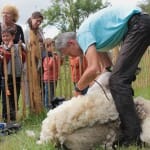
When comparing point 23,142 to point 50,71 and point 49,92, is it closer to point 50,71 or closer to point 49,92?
point 49,92

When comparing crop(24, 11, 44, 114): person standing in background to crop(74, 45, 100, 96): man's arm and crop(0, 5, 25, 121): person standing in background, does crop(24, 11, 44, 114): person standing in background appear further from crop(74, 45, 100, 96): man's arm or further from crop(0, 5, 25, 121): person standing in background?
crop(74, 45, 100, 96): man's arm

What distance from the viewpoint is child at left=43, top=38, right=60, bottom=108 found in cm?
887

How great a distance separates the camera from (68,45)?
207 inches

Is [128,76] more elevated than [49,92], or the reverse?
[128,76]

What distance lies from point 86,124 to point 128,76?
66cm

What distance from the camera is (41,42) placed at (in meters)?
8.80

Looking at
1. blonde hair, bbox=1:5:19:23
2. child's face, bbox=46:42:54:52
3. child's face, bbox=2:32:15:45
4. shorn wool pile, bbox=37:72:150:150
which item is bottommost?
shorn wool pile, bbox=37:72:150:150

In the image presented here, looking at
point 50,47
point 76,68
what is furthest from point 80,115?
point 76,68

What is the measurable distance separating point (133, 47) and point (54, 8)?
6723 cm

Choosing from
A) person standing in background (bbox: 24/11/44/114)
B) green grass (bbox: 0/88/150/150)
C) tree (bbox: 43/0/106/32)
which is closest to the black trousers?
green grass (bbox: 0/88/150/150)

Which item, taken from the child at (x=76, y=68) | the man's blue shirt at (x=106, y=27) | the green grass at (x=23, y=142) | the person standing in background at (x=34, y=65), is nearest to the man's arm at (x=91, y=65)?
the man's blue shirt at (x=106, y=27)

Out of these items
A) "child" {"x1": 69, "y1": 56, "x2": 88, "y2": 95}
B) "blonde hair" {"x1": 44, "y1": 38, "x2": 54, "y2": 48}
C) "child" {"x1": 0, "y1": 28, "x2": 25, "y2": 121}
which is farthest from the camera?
"child" {"x1": 69, "y1": 56, "x2": 88, "y2": 95}

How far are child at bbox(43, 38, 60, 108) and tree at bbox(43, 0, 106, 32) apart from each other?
55899 mm

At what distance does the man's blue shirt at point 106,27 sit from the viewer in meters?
5.19
